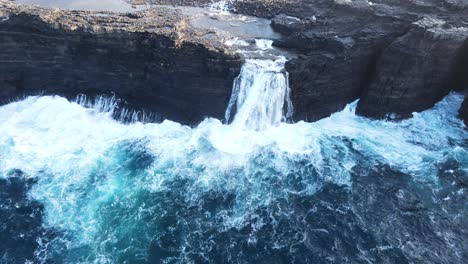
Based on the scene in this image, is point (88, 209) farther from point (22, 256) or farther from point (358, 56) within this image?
point (358, 56)

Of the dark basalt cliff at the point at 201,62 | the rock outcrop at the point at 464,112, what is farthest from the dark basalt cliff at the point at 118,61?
the rock outcrop at the point at 464,112

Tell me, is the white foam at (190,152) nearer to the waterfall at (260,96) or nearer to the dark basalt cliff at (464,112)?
the dark basalt cliff at (464,112)

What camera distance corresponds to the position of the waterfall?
34219mm

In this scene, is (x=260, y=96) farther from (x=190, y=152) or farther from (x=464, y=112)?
(x=464, y=112)

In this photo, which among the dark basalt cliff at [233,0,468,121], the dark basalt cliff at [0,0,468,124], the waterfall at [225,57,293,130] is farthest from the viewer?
the dark basalt cliff at [233,0,468,121]

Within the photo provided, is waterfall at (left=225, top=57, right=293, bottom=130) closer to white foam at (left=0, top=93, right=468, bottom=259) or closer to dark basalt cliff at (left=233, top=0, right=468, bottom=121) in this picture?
white foam at (left=0, top=93, right=468, bottom=259)

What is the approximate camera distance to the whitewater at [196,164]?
26.5m

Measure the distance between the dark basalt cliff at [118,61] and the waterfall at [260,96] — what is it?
0.88 m

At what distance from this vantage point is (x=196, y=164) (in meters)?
32.2

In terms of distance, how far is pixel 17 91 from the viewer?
37344 mm

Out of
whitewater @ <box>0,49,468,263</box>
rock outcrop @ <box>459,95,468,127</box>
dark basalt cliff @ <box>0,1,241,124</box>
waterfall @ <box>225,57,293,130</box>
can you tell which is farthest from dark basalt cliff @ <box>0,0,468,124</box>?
rock outcrop @ <box>459,95,468,127</box>

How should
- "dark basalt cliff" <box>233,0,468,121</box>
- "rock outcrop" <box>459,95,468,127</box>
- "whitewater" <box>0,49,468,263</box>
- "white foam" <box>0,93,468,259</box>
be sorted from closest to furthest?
"whitewater" <box>0,49,468,263</box> < "white foam" <box>0,93,468,259</box> < "dark basalt cliff" <box>233,0,468,121</box> < "rock outcrop" <box>459,95,468,127</box>

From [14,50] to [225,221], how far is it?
23639 millimetres

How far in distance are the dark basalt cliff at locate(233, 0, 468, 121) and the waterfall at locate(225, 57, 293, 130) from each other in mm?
1109
